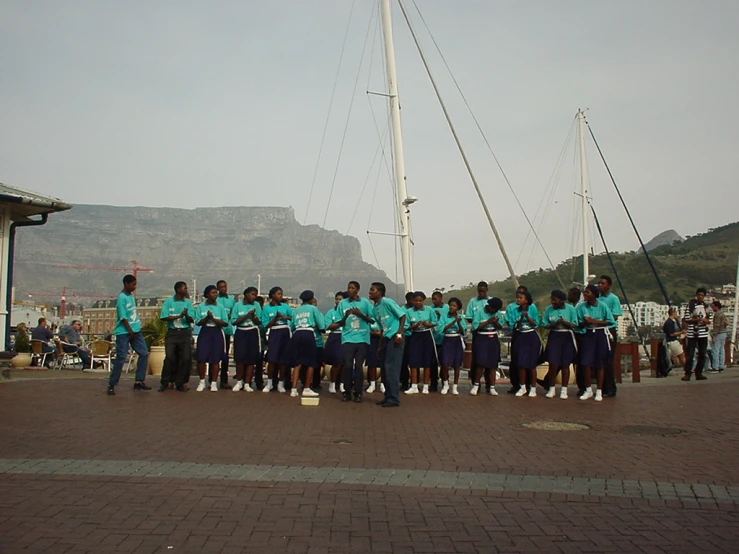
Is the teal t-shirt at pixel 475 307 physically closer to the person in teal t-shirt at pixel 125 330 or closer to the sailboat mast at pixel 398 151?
the sailboat mast at pixel 398 151

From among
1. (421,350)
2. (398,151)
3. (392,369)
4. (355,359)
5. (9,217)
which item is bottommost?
(392,369)

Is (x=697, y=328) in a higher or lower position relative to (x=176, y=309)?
lower

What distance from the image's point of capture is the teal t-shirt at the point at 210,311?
13.8 metres

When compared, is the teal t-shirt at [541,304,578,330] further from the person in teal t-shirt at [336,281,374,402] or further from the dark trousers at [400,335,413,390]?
the person in teal t-shirt at [336,281,374,402]

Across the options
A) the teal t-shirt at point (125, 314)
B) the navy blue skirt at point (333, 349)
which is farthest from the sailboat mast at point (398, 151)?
the teal t-shirt at point (125, 314)

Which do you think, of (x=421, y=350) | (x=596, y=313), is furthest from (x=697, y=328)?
(x=421, y=350)

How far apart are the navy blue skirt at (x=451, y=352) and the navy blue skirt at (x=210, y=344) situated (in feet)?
13.0

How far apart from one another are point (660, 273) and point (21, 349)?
174 feet

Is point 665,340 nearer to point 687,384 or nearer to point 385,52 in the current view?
point 687,384

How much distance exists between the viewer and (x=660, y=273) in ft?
204

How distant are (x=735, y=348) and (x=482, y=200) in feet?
31.0

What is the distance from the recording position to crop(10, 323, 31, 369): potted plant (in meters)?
18.6

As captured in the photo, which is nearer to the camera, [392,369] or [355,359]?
[392,369]

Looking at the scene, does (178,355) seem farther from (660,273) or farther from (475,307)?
(660,273)
